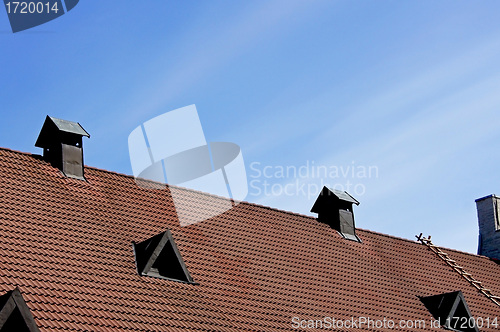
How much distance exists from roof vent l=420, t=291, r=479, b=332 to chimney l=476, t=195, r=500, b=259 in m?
8.36

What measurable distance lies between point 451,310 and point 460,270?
3.89 metres

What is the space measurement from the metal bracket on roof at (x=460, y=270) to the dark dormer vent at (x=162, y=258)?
393 inches

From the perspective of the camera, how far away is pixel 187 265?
14359 mm

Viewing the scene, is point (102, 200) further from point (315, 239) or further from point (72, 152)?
point (315, 239)

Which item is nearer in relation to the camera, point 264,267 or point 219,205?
point 264,267

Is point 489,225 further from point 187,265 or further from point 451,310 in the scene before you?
point 187,265

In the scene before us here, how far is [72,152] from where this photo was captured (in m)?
15.9

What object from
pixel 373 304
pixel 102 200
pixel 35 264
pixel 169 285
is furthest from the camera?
pixel 373 304

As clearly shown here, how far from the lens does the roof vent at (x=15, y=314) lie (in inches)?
399

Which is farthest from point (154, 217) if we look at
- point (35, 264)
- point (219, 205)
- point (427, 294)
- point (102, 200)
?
point (427, 294)

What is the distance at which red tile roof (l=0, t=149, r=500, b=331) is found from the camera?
39.2ft

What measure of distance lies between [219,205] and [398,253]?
235 inches

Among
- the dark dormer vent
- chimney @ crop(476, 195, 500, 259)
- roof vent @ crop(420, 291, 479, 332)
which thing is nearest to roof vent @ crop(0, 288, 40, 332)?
the dark dormer vent

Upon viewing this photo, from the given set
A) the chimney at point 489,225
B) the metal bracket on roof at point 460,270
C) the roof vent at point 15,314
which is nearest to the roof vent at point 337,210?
the metal bracket on roof at point 460,270
